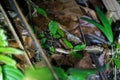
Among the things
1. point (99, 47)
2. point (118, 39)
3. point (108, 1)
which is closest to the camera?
point (99, 47)

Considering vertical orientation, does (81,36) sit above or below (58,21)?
below

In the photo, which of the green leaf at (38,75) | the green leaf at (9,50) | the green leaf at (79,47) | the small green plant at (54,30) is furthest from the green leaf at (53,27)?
the green leaf at (38,75)

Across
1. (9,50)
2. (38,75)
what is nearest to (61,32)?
(9,50)

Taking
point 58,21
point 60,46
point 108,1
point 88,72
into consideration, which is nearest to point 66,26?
point 58,21

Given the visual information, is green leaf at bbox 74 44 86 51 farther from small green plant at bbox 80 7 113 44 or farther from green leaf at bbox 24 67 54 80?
green leaf at bbox 24 67 54 80

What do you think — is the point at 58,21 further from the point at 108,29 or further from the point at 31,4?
the point at 108,29

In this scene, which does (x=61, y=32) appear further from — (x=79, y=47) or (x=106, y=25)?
(x=106, y=25)

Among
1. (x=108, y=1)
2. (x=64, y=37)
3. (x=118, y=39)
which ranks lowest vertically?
(x=118, y=39)

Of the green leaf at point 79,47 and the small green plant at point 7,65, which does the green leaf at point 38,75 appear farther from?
the green leaf at point 79,47
